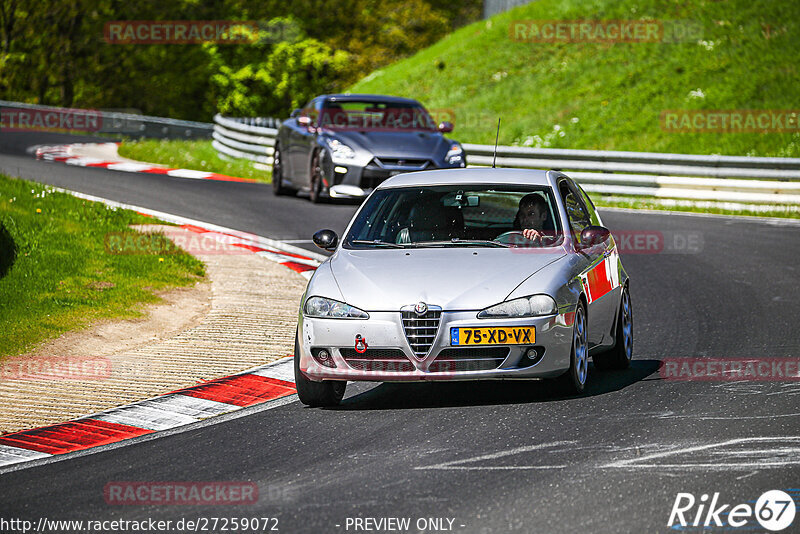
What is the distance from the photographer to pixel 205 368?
9.79 meters

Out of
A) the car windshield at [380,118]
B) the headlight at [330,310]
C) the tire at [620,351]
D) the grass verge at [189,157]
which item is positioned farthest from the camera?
the grass verge at [189,157]

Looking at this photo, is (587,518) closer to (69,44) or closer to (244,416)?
(244,416)

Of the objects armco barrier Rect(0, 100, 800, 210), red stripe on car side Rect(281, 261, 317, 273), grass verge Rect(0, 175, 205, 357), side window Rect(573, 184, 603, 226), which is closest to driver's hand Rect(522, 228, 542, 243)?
side window Rect(573, 184, 603, 226)

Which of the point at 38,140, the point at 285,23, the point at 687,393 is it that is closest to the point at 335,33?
the point at 285,23

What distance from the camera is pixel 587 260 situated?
8.97 metres

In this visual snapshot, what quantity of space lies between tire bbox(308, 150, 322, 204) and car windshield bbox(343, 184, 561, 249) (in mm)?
11114

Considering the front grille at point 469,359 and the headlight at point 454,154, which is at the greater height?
the headlight at point 454,154

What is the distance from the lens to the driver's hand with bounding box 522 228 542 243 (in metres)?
8.99

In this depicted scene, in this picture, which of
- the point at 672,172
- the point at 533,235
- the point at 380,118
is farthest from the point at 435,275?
the point at 672,172

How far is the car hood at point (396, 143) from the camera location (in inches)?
781

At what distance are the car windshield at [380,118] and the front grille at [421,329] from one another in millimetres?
13267

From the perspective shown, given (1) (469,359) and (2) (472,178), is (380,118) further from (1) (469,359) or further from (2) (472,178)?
(1) (469,359)

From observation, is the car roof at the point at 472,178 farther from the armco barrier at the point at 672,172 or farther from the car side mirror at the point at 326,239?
the armco barrier at the point at 672,172

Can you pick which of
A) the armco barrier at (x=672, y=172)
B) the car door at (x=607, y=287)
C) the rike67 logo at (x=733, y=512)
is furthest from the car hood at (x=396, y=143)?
the rike67 logo at (x=733, y=512)
